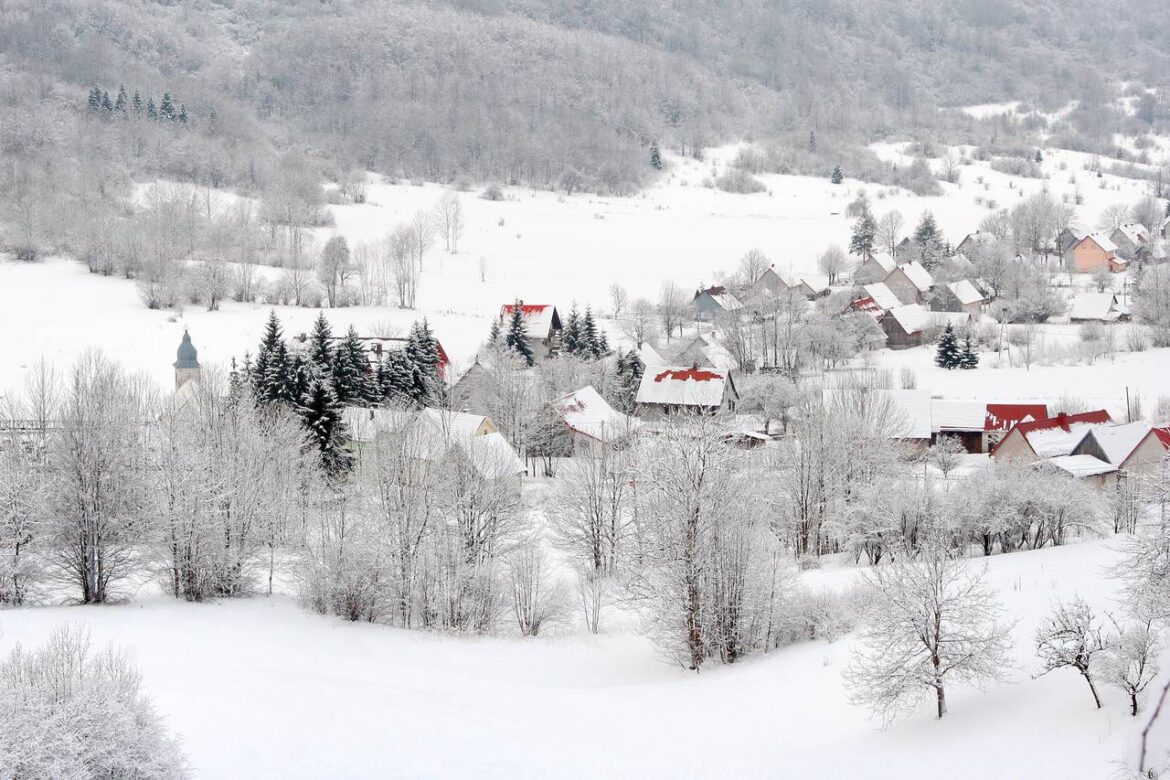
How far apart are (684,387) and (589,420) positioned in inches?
353

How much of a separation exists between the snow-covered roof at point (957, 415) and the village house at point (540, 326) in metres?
25.6

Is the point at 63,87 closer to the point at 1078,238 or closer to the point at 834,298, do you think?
the point at 834,298

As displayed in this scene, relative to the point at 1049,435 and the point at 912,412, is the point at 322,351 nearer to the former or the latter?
the point at 912,412

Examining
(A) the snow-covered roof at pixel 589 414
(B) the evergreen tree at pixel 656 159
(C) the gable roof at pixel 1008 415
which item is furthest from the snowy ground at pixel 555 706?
(B) the evergreen tree at pixel 656 159

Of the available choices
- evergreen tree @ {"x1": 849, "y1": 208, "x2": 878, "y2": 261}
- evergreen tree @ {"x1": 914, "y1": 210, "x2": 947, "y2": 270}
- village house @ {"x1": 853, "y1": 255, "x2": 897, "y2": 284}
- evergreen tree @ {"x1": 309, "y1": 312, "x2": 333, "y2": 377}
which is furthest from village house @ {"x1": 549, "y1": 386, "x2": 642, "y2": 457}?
evergreen tree @ {"x1": 914, "y1": 210, "x2": 947, "y2": 270}

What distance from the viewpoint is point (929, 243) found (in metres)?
90.7

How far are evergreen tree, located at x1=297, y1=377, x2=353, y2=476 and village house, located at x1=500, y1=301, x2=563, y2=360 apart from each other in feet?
89.7

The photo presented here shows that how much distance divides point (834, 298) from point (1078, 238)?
31.2 m

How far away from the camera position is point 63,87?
120m

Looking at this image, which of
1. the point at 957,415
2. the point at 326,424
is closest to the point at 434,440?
the point at 326,424

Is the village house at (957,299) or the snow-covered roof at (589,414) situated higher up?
the village house at (957,299)

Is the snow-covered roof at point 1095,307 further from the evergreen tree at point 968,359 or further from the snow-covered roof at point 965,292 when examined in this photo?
the evergreen tree at point 968,359

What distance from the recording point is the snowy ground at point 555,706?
15.2 metres

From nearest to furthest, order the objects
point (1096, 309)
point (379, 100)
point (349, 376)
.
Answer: point (349, 376) < point (1096, 309) < point (379, 100)
